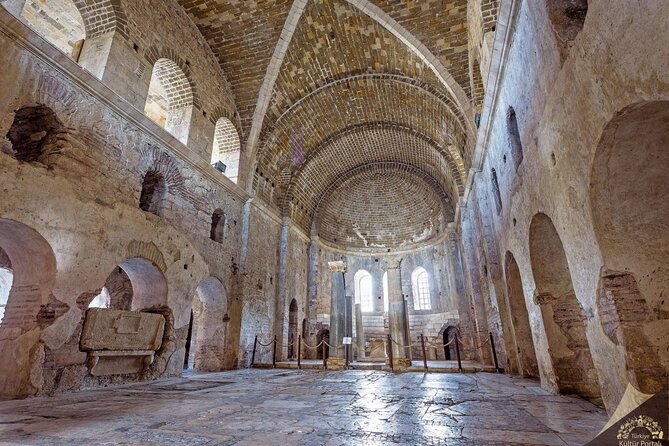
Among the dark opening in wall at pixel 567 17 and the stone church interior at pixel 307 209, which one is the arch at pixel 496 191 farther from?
the dark opening in wall at pixel 567 17

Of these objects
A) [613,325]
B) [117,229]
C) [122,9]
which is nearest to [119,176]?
[117,229]

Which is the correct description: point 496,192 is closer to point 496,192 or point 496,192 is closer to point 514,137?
point 496,192

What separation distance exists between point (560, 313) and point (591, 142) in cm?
326

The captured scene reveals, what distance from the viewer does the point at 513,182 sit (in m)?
6.09

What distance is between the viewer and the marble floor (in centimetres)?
264

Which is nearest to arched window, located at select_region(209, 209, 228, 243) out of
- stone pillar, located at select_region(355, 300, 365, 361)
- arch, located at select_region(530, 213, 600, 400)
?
stone pillar, located at select_region(355, 300, 365, 361)

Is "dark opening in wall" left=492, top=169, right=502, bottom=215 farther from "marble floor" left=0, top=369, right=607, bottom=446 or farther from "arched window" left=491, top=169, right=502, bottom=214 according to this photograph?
"marble floor" left=0, top=369, right=607, bottom=446

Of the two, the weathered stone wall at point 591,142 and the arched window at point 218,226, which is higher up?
the arched window at point 218,226

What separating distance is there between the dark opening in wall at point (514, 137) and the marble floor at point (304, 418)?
12.3 ft

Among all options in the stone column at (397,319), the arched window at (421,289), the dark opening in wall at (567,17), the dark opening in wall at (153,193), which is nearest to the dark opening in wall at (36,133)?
the dark opening in wall at (153,193)

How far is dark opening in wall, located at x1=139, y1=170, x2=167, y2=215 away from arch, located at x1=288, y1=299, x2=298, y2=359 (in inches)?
321

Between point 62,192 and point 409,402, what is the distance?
21.8 ft

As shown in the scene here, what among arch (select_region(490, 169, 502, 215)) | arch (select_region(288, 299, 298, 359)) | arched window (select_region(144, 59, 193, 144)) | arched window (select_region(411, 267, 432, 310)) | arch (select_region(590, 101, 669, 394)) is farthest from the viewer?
arched window (select_region(411, 267, 432, 310))

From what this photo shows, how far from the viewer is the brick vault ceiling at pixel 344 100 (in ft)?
32.2
